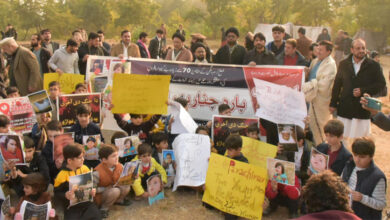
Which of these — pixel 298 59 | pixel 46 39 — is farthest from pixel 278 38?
pixel 46 39

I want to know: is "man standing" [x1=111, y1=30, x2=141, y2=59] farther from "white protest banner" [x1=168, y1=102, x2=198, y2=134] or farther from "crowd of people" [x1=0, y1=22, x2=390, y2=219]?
"white protest banner" [x1=168, y1=102, x2=198, y2=134]

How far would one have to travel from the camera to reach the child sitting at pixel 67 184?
4.19 m

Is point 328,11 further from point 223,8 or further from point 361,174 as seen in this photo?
point 361,174

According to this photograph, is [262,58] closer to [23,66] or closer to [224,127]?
[224,127]

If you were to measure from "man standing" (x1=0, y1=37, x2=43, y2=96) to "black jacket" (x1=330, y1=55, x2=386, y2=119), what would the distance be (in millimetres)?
5333

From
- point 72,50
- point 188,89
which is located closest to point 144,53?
point 72,50

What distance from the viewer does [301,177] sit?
486cm

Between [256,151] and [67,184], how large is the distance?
2.32 metres

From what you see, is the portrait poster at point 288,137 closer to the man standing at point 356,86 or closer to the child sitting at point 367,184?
the child sitting at point 367,184

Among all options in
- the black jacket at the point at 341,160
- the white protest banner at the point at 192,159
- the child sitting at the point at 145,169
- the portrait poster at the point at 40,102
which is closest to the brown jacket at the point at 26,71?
the portrait poster at the point at 40,102

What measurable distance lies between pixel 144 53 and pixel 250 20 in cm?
2996

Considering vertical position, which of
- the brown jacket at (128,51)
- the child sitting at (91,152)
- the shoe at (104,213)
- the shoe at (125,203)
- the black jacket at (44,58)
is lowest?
the shoe at (104,213)

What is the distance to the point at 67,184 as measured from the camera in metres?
4.28

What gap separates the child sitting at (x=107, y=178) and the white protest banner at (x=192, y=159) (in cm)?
82
